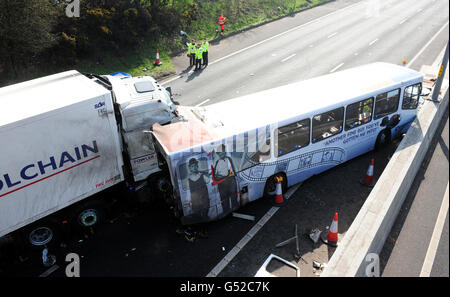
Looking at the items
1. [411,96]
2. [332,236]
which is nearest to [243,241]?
[332,236]

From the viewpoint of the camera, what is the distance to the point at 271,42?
995 inches

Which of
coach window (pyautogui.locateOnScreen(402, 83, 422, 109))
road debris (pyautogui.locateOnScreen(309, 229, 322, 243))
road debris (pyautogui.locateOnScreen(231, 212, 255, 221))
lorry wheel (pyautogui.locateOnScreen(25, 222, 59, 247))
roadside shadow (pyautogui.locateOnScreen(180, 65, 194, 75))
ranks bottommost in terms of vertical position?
road debris (pyautogui.locateOnScreen(309, 229, 322, 243))

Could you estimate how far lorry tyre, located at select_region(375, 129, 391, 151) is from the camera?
12.2m

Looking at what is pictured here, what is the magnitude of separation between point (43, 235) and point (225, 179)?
15.3 ft

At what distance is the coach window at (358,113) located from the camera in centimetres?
1085

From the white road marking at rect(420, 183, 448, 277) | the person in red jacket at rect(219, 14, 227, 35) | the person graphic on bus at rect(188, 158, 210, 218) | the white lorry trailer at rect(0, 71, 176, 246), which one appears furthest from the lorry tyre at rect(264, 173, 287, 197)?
the person in red jacket at rect(219, 14, 227, 35)

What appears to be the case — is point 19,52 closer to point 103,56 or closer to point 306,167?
point 103,56

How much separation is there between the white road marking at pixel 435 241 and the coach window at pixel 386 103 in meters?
3.17

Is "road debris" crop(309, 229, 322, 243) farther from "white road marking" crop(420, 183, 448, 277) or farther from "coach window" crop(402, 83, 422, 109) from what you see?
"coach window" crop(402, 83, 422, 109)

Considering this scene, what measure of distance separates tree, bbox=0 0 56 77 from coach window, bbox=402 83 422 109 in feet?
48.5

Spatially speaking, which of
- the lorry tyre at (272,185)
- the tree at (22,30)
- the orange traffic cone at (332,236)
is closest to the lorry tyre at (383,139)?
the lorry tyre at (272,185)

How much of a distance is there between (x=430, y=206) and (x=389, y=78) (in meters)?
4.42

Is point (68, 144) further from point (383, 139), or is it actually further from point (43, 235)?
point (383, 139)

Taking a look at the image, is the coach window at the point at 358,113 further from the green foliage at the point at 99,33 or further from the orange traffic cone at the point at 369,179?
the green foliage at the point at 99,33
